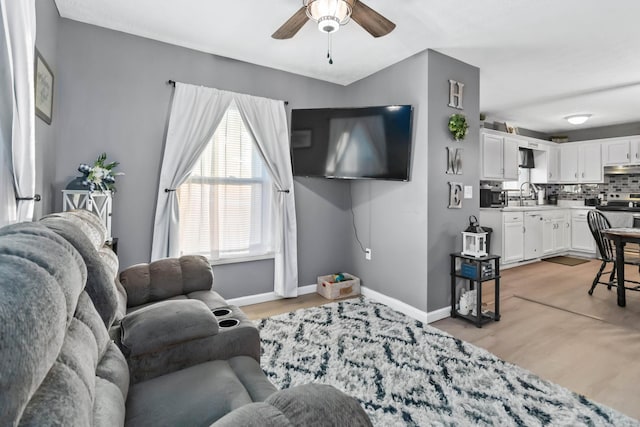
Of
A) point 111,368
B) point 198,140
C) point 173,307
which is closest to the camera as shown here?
point 111,368

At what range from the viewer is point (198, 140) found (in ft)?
10.0

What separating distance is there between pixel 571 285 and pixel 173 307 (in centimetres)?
480

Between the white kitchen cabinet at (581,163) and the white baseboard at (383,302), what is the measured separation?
522 centimetres

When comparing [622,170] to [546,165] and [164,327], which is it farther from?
[164,327]

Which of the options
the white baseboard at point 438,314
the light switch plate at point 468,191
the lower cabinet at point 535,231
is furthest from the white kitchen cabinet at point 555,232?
the white baseboard at point 438,314

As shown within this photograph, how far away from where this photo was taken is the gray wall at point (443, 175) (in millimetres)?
3061

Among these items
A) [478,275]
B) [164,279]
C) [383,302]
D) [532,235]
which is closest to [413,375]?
[478,275]

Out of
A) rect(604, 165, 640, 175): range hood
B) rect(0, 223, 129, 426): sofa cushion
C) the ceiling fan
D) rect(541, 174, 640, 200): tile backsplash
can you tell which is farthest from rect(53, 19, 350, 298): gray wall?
rect(541, 174, 640, 200): tile backsplash

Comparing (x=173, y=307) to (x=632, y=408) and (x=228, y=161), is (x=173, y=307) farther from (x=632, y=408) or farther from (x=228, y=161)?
(x=632, y=408)

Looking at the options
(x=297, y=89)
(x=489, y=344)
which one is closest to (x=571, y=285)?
(x=489, y=344)

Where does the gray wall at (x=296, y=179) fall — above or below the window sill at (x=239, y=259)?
above

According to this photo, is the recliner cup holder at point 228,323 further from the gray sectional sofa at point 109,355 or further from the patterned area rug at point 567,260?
the patterned area rug at point 567,260

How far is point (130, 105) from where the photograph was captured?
281cm

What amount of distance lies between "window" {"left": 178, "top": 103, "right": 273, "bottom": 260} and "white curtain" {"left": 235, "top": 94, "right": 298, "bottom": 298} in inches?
4.0
